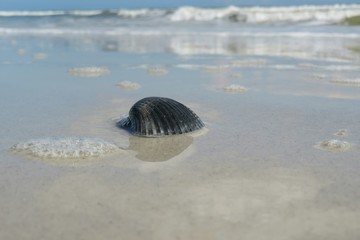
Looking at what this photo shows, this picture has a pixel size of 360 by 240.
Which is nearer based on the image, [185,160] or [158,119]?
[185,160]

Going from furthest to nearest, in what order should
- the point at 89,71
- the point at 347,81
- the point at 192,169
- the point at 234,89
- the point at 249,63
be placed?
the point at 249,63 < the point at 89,71 < the point at 347,81 < the point at 234,89 < the point at 192,169

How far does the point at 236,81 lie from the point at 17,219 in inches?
222

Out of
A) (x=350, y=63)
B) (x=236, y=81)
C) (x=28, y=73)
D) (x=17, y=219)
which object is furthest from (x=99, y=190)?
(x=350, y=63)

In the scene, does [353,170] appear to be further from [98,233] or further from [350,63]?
[350,63]

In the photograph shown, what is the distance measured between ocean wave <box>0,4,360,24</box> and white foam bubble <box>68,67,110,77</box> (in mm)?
24170

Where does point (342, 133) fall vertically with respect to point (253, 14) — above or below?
below

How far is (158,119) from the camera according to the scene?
4.54 meters

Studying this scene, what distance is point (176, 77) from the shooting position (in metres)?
8.28

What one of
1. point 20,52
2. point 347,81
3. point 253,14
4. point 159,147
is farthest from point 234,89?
point 253,14

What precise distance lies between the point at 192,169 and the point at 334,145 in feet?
4.63

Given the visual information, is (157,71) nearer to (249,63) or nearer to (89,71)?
(89,71)

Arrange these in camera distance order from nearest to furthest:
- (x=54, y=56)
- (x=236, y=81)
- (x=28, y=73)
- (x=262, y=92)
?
(x=262, y=92) → (x=236, y=81) → (x=28, y=73) → (x=54, y=56)

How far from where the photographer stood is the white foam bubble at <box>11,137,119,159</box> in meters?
3.94

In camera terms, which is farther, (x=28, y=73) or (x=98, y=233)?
(x=28, y=73)
